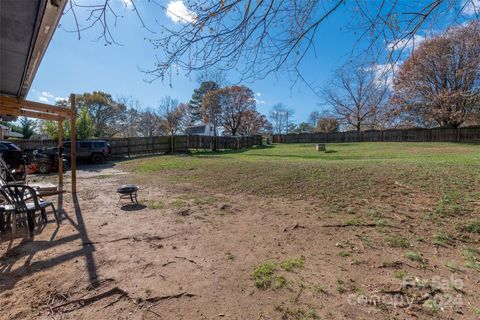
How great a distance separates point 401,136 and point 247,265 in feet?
95.1

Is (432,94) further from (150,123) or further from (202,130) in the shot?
(150,123)

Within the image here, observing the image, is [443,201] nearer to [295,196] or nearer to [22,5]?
[295,196]

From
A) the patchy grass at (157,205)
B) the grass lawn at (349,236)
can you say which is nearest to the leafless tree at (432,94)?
the grass lawn at (349,236)

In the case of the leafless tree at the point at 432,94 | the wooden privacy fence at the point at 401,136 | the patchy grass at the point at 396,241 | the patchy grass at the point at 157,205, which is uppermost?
the leafless tree at the point at 432,94

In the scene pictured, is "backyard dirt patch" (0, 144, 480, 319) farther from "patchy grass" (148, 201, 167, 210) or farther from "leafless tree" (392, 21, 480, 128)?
"leafless tree" (392, 21, 480, 128)

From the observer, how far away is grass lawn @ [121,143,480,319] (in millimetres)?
2268

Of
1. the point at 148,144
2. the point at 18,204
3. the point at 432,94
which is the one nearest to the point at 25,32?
the point at 18,204

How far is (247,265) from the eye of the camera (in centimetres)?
286

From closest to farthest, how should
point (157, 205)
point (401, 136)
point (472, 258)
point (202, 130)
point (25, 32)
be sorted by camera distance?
point (25, 32) → point (472, 258) → point (157, 205) → point (401, 136) → point (202, 130)

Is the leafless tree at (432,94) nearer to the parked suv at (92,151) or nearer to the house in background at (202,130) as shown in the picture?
the house in background at (202,130)

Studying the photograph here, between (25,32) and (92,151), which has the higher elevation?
(25,32)

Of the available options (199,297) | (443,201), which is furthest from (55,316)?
(443,201)

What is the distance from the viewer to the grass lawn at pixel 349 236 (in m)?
2.27

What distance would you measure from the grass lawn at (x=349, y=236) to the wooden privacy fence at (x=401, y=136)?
2142cm
